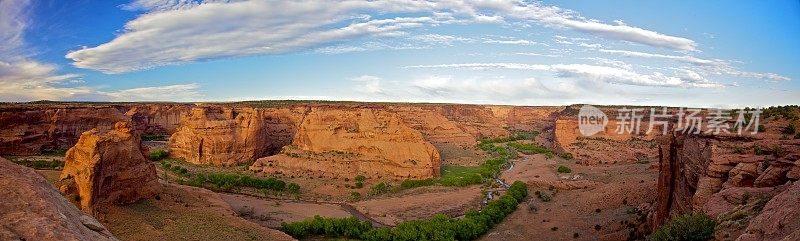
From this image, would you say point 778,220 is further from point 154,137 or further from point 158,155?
point 154,137

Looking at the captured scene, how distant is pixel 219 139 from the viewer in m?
53.0

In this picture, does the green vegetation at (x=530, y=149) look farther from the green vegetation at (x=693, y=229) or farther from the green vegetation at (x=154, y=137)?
the green vegetation at (x=693, y=229)

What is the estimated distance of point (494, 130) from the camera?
358 feet

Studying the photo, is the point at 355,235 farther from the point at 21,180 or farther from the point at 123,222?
the point at 21,180

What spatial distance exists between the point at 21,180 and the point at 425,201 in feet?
112

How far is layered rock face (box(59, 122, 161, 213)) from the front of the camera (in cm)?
2339

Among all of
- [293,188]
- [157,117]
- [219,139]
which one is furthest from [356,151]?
[157,117]

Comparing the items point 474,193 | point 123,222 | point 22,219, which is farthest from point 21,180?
point 474,193

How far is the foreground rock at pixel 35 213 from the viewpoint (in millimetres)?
6195

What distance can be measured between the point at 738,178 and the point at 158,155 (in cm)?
5410

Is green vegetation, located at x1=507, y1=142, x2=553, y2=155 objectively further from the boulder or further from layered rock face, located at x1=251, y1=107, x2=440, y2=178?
the boulder

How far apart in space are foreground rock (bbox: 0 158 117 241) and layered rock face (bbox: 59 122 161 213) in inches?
681

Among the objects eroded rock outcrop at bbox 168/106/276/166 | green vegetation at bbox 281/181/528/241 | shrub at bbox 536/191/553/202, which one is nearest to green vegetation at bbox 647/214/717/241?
green vegetation at bbox 281/181/528/241

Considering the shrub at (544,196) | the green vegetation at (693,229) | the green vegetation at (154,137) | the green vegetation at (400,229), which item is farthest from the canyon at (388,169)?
the green vegetation at (154,137)
